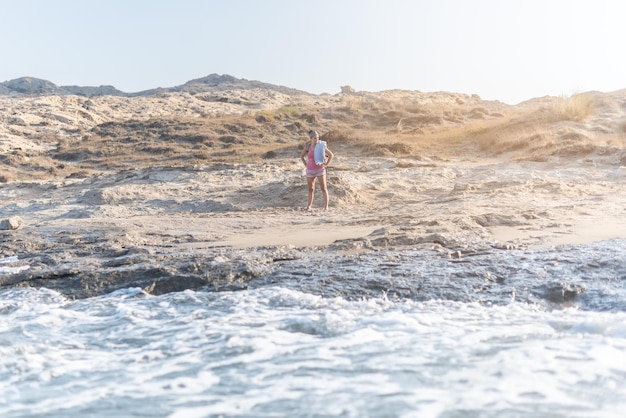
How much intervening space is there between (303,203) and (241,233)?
307 cm

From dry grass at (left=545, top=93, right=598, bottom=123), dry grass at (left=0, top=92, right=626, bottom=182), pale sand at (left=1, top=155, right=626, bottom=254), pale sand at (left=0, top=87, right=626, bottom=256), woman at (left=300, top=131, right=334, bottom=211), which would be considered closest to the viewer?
pale sand at (left=1, top=155, right=626, bottom=254)

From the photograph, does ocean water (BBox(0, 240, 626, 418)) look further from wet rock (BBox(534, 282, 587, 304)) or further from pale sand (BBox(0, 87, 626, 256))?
pale sand (BBox(0, 87, 626, 256))

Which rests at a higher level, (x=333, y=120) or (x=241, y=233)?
(x=333, y=120)

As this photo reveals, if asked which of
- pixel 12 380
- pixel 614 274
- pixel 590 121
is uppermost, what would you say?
pixel 590 121

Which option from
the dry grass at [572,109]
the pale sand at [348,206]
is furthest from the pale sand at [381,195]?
the dry grass at [572,109]

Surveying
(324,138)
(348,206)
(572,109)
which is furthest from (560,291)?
(572,109)

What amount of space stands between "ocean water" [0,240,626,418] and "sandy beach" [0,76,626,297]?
2.07 ft

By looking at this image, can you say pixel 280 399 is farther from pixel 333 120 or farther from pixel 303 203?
pixel 333 120

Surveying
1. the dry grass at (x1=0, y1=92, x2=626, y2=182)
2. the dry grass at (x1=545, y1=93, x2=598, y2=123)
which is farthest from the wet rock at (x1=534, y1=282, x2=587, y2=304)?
the dry grass at (x1=545, y1=93, x2=598, y2=123)

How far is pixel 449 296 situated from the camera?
480 centimetres

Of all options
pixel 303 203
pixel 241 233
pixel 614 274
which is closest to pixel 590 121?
pixel 303 203

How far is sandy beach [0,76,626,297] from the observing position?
672cm

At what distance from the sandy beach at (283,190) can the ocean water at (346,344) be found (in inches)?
24.8

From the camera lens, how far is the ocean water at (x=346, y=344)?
298 cm
